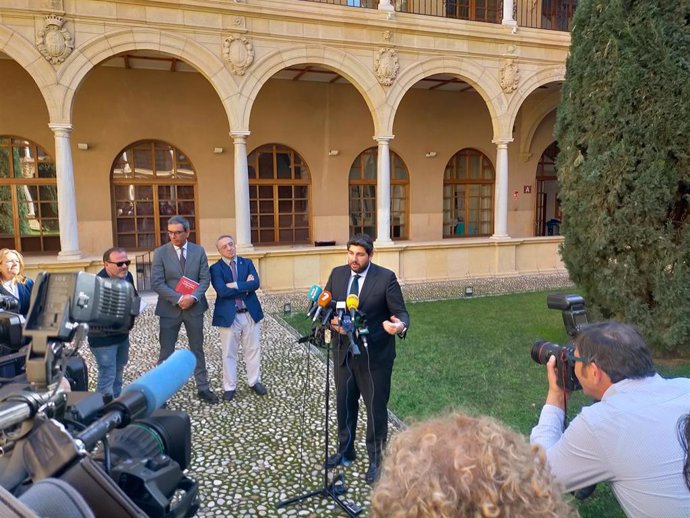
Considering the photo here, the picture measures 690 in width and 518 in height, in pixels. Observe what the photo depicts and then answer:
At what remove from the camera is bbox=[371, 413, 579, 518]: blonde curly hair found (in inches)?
36.3

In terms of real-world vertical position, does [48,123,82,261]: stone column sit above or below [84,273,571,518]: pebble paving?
above

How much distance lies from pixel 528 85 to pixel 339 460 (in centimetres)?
1111

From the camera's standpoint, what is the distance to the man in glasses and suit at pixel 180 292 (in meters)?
4.95

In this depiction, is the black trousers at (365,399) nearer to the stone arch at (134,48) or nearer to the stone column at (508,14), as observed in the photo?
the stone arch at (134,48)

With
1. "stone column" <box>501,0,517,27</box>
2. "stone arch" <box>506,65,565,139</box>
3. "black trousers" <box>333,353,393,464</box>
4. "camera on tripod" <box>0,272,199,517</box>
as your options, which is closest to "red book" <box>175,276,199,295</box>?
"black trousers" <box>333,353,393,464</box>

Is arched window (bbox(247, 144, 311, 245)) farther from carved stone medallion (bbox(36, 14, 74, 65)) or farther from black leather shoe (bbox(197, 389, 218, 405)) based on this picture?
black leather shoe (bbox(197, 389, 218, 405))

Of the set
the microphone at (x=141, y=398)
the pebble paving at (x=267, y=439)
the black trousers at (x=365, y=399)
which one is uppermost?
the microphone at (x=141, y=398)

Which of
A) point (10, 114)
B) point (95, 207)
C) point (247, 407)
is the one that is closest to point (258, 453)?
point (247, 407)

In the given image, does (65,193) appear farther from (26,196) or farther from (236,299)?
(236,299)

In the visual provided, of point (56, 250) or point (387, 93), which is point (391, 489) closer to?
point (387, 93)

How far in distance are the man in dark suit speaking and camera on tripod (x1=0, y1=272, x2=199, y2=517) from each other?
2.13 m

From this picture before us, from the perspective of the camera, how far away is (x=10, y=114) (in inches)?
428

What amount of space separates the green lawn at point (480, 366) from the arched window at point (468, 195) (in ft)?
18.9

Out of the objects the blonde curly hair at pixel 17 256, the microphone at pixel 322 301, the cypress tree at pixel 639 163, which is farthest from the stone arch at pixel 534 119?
the blonde curly hair at pixel 17 256
